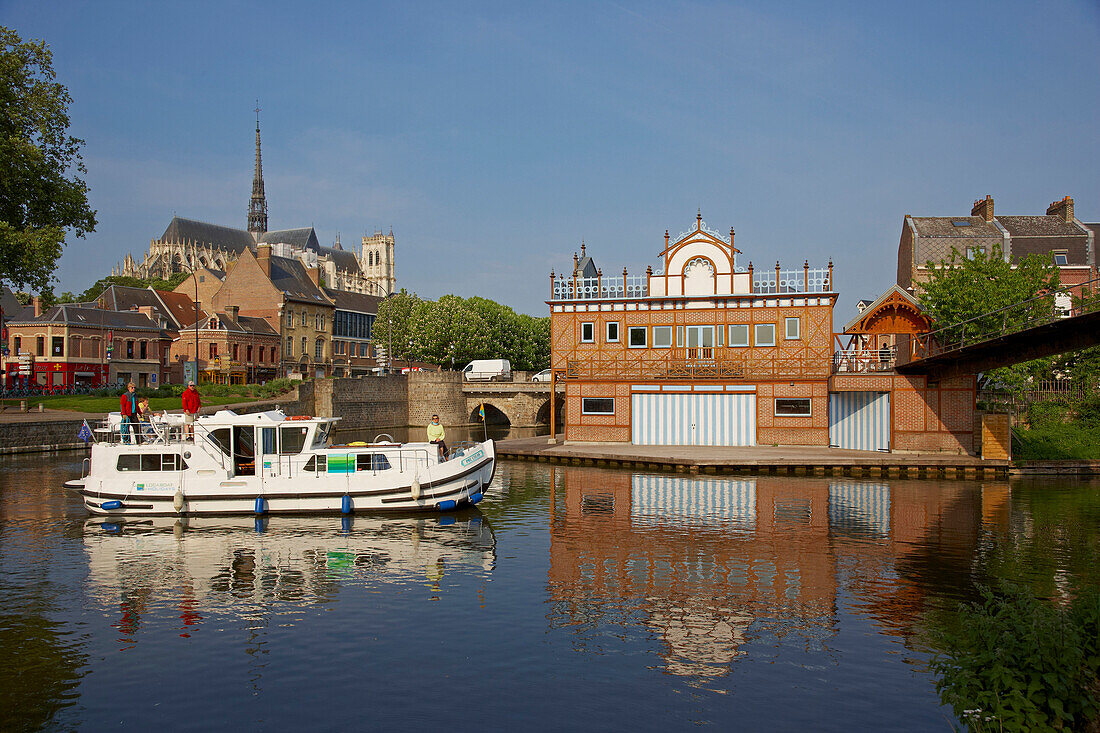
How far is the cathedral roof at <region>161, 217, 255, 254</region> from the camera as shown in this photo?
139 meters

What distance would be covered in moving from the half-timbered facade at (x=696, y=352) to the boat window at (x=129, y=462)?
21.7 m

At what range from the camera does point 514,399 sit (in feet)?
220

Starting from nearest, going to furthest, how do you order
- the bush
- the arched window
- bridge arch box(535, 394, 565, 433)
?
the bush, the arched window, bridge arch box(535, 394, 565, 433)

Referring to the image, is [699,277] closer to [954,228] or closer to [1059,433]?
[1059,433]

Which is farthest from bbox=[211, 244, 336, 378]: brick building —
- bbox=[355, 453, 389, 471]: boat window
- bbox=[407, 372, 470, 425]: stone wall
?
bbox=[355, 453, 389, 471]: boat window

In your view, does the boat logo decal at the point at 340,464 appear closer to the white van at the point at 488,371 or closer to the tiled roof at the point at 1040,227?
the white van at the point at 488,371

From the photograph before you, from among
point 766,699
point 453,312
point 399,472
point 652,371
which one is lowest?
point 766,699

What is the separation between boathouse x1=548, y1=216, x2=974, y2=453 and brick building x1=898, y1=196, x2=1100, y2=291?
20.0 meters

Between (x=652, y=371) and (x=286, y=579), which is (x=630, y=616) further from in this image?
(x=652, y=371)

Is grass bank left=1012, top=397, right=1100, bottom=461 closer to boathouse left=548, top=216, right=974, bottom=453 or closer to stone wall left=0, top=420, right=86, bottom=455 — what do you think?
boathouse left=548, top=216, right=974, bottom=453

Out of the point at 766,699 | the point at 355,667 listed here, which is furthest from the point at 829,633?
the point at 355,667

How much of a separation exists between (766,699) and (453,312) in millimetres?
71294

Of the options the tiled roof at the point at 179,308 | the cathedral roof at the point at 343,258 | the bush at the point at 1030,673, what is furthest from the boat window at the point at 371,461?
the cathedral roof at the point at 343,258

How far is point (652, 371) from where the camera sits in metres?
40.6
